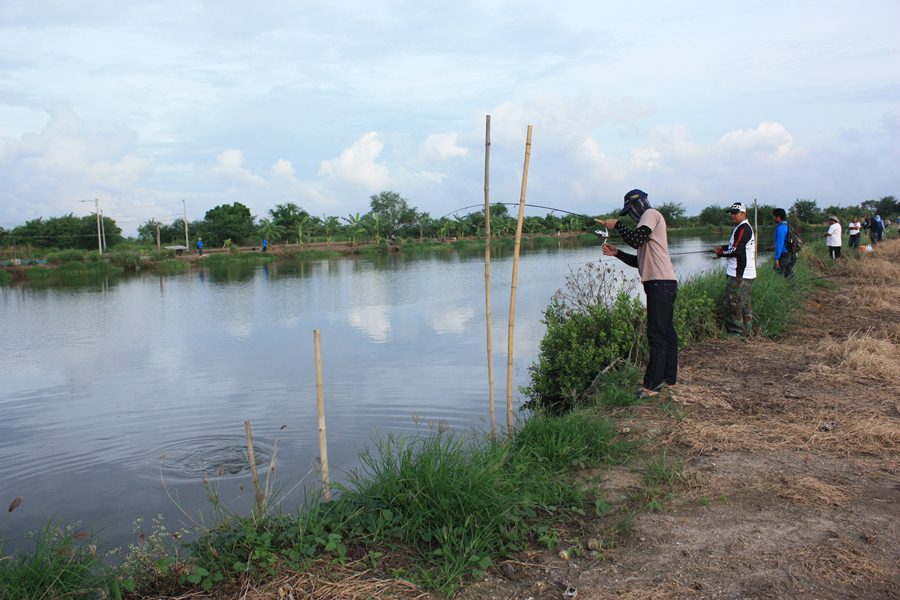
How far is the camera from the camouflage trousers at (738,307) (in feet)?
26.9

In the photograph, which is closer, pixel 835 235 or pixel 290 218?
pixel 835 235

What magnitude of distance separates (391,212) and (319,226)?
1083 cm

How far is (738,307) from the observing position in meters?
8.38

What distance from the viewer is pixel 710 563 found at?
303cm

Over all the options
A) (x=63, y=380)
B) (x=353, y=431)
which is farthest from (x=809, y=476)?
(x=63, y=380)

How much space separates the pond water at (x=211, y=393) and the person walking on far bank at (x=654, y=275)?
1943mm

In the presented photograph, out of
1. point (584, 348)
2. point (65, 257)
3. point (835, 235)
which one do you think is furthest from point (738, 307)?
point (65, 257)

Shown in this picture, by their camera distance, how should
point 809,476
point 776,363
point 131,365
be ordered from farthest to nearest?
point 131,365 → point 776,363 → point 809,476

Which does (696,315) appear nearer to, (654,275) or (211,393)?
(654,275)

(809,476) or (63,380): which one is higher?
(809,476)

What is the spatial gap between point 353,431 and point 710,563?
469cm

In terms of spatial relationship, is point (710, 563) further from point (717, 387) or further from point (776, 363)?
point (776, 363)

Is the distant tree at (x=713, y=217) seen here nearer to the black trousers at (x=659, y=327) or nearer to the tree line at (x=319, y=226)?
the tree line at (x=319, y=226)

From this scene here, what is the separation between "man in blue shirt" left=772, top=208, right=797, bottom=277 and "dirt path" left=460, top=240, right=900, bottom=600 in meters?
5.16
